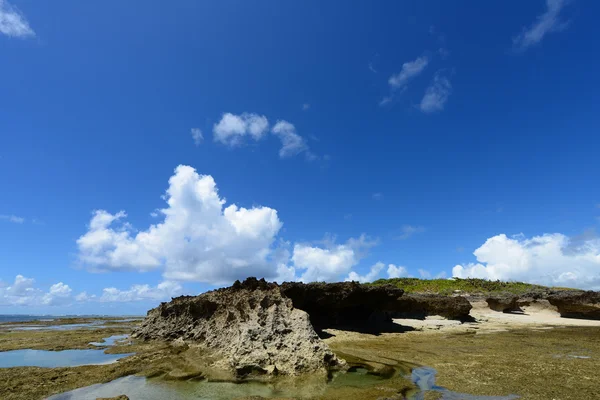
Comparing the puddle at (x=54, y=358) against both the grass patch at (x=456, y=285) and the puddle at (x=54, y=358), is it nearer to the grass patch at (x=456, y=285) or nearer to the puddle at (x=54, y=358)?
the puddle at (x=54, y=358)

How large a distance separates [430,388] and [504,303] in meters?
49.9

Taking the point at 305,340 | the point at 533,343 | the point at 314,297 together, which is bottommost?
the point at 533,343

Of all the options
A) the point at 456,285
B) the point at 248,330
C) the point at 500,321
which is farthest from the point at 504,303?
the point at 248,330

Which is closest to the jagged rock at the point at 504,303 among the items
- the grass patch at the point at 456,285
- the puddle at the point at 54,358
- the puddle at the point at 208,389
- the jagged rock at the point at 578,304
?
the jagged rock at the point at 578,304

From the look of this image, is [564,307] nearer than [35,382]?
No

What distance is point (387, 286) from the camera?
1337 inches

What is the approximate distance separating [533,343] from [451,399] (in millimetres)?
17162

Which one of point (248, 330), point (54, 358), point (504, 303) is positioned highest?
point (248, 330)

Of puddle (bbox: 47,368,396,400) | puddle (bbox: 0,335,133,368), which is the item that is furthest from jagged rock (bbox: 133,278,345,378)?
puddle (bbox: 0,335,133,368)

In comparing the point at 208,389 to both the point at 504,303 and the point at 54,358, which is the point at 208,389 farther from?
the point at 504,303

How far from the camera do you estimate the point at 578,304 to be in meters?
44.3

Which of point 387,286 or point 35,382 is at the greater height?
point 387,286

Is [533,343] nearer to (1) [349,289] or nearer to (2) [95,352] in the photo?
(1) [349,289]

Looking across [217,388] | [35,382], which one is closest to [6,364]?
[35,382]
